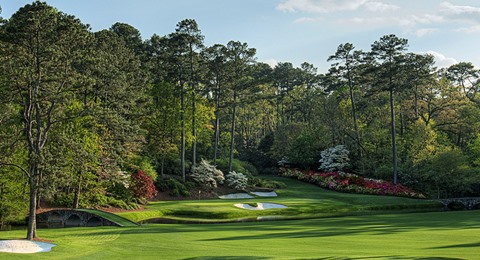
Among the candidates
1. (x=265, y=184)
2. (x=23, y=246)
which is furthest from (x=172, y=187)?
(x=23, y=246)

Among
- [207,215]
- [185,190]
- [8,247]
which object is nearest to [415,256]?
[8,247]

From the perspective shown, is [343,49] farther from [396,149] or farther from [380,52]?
[396,149]

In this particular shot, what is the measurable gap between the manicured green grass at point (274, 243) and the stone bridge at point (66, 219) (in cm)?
423

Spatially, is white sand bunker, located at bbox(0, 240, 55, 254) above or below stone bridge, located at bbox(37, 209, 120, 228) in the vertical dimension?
above

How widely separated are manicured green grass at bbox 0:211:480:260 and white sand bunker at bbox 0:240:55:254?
55 cm

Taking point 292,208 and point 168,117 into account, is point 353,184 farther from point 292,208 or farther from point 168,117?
point 168,117

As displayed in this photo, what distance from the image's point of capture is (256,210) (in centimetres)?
3662

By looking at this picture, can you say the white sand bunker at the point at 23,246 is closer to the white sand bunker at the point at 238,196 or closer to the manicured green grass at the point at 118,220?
the manicured green grass at the point at 118,220

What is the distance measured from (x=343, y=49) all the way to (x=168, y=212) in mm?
37772

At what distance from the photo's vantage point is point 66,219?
2917 centimetres

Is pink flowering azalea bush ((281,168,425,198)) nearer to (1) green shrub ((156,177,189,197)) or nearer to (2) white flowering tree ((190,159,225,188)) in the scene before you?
(2) white flowering tree ((190,159,225,188))

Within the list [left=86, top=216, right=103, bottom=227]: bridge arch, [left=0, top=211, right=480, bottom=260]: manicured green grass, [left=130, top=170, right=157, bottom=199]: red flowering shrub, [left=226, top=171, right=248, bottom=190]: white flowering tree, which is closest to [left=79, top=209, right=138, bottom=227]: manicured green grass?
[left=86, top=216, right=103, bottom=227]: bridge arch

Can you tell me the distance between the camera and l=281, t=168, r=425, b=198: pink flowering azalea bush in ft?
161

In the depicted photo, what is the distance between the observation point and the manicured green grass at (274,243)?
14867 millimetres
